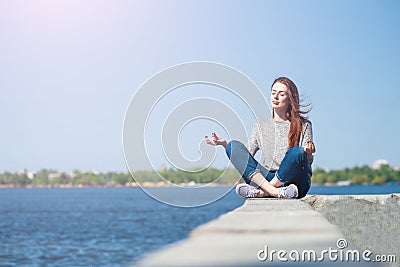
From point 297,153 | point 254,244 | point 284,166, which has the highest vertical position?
point 297,153

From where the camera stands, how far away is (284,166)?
18.4 feet

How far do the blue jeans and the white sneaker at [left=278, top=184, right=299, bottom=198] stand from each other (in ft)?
0.18

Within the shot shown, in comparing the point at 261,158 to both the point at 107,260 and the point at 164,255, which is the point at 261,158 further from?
the point at 107,260

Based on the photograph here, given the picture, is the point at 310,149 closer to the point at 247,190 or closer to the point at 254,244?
the point at 247,190

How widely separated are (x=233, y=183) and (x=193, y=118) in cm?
70

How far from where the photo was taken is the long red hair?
5.80 meters

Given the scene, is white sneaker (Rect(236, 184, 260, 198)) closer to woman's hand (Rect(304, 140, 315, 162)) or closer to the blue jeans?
the blue jeans

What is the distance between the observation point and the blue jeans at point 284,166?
18.3 feet

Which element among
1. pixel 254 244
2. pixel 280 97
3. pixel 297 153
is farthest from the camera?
pixel 280 97

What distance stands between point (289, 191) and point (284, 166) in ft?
0.69

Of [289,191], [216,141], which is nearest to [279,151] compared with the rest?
[289,191]

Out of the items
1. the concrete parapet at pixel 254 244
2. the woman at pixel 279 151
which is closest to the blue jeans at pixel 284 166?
the woman at pixel 279 151

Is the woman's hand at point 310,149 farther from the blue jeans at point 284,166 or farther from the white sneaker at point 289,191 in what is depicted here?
the white sneaker at point 289,191

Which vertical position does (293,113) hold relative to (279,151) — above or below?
above
